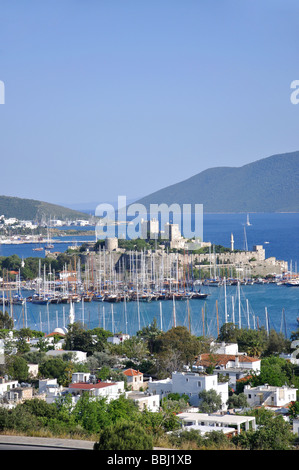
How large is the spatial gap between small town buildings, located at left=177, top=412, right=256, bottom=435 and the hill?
256 feet

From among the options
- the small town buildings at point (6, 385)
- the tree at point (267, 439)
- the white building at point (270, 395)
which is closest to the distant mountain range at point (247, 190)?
the small town buildings at point (6, 385)

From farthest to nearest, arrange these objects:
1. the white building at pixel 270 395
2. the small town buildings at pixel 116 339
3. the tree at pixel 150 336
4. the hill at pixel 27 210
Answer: the hill at pixel 27 210, the small town buildings at pixel 116 339, the tree at pixel 150 336, the white building at pixel 270 395

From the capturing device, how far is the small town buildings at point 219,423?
784 centimetres

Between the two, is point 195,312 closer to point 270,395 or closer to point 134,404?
point 270,395

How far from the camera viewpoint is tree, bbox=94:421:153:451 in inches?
172

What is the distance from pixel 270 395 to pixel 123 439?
5.59 metres

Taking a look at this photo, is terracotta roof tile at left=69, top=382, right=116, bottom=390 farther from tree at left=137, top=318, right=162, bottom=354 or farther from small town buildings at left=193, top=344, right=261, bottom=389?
tree at left=137, top=318, right=162, bottom=354

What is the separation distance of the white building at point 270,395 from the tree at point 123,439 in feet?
17.7

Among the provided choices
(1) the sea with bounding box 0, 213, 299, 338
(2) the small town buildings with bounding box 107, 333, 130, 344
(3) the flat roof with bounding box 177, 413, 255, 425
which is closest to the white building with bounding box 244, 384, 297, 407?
(3) the flat roof with bounding box 177, 413, 255, 425

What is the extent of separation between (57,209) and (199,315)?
78.7 meters

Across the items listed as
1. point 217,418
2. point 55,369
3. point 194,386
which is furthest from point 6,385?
point 217,418

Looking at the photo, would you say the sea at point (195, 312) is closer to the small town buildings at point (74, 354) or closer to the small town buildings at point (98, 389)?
the small town buildings at point (74, 354)

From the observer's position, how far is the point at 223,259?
127 ft

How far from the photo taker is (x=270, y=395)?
974cm
